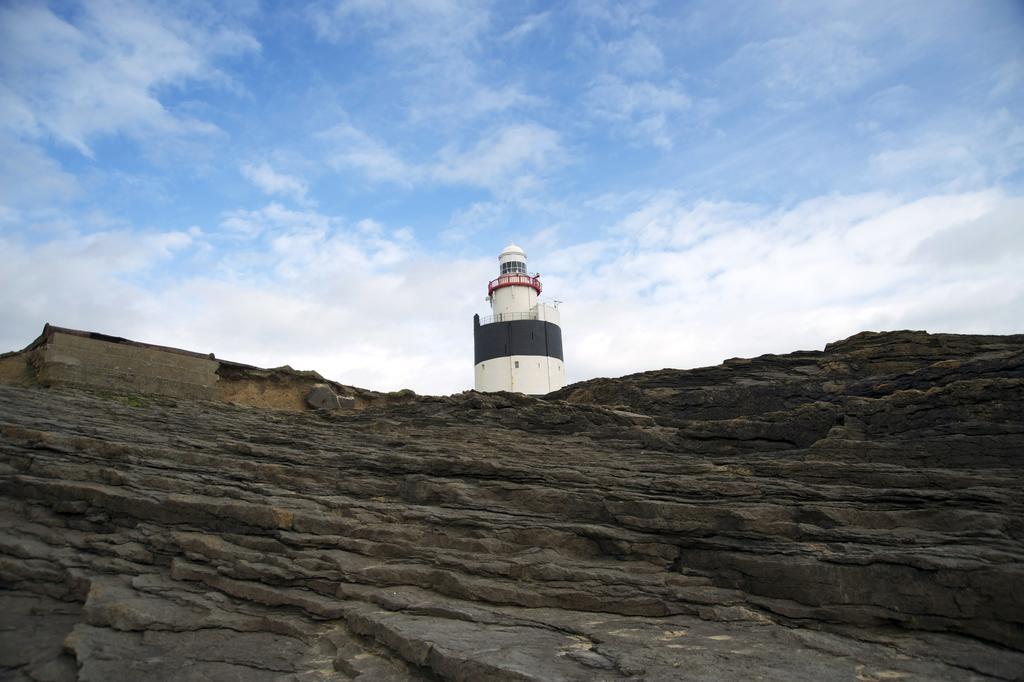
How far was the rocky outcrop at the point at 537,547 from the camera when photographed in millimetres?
7180

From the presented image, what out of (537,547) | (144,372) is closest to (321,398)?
(144,372)

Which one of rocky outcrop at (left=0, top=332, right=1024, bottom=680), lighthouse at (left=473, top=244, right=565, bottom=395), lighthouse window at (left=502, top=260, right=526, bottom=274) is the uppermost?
lighthouse window at (left=502, top=260, right=526, bottom=274)

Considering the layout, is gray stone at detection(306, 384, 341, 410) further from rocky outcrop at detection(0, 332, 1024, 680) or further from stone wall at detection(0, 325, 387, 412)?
rocky outcrop at detection(0, 332, 1024, 680)

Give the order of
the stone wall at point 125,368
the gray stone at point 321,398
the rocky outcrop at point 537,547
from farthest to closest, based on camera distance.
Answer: the gray stone at point 321,398 < the stone wall at point 125,368 < the rocky outcrop at point 537,547

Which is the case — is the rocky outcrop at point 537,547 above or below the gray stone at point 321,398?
below

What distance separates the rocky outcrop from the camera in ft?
23.6

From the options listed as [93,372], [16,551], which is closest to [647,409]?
Result: [16,551]

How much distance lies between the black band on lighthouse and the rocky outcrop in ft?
75.0

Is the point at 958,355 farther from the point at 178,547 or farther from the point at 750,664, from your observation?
the point at 178,547

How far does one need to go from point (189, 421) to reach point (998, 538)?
15045 millimetres

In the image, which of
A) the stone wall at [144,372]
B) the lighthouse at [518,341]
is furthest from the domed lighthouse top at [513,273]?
the stone wall at [144,372]

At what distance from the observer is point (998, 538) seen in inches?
315

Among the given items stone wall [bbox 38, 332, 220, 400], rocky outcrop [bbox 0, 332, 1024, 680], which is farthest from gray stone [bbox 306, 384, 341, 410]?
rocky outcrop [bbox 0, 332, 1024, 680]

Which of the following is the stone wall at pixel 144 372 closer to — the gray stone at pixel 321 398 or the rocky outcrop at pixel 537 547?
the gray stone at pixel 321 398
